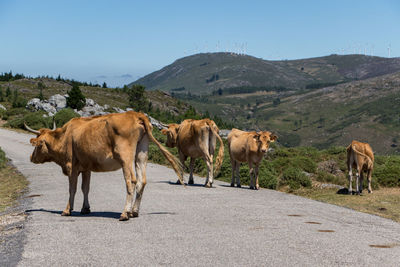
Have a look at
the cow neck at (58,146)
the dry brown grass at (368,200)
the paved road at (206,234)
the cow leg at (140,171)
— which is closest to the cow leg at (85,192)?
the paved road at (206,234)

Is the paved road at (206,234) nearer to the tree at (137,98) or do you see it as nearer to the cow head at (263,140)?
the cow head at (263,140)

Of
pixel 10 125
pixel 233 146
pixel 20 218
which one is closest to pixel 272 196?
pixel 233 146

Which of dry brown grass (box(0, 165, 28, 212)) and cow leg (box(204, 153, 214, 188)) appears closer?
dry brown grass (box(0, 165, 28, 212))

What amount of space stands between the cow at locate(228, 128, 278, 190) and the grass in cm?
840

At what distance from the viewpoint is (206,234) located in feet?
27.8

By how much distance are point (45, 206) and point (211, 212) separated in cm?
452

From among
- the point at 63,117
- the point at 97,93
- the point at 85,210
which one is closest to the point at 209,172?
the point at 85,210

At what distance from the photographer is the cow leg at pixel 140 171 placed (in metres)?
10.2

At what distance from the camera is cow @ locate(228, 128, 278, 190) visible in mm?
17953

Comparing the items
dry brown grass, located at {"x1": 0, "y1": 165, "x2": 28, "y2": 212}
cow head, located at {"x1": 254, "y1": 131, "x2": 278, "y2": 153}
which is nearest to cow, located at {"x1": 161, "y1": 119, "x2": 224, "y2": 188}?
cow head, located at {"x1": 254, "y1": 131, "x2": 278, "y2": 153}

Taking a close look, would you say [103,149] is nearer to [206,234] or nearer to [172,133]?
[206,234]

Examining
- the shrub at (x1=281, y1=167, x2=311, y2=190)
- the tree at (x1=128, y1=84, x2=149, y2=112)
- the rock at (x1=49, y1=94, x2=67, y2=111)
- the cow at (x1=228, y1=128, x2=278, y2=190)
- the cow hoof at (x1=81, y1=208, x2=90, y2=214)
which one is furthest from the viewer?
the tree at (x1=128, y1=84, x2=149, y2=112)

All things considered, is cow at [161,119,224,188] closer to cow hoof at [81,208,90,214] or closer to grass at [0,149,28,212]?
grass at [0,149,28,212]

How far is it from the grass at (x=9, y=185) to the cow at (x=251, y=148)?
8403 millimetres
